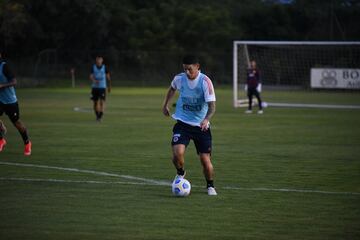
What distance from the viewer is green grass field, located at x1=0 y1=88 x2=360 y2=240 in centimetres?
818

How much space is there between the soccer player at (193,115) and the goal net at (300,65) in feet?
89.9

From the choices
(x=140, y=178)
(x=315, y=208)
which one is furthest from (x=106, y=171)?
(x=315, y=208)

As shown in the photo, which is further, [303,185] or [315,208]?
[303,185]

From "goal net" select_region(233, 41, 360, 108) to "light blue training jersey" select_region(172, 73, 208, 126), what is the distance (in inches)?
1078

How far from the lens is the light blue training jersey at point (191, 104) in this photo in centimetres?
1032

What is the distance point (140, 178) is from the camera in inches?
463

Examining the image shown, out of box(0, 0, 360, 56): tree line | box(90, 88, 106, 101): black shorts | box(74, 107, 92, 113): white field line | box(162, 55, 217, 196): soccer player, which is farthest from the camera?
box(0, 0, 360, 56): tree line

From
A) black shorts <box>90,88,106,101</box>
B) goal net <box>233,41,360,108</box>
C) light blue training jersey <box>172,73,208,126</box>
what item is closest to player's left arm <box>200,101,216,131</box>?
light blue training jersey <box>172,73,208,126</box>

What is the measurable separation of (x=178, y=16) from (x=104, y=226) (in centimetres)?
5588

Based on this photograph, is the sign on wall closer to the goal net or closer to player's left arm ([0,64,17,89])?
the goal net

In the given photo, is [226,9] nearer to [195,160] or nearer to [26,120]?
[26,120]

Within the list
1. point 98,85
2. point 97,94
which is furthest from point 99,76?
point 97,94

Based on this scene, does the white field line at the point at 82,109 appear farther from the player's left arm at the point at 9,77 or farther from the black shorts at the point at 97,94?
the player's left arm at the point at 9,77

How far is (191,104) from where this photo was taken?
10.4 metres
